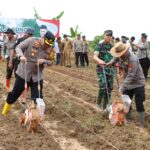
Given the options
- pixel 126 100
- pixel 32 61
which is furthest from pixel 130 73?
pixel 32 61

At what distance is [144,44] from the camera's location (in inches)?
573

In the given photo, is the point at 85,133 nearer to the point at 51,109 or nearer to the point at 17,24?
the point at 51,109

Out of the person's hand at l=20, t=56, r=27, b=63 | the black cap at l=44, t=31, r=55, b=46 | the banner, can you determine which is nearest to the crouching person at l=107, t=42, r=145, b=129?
the black cap at l=44, t=31, r=55, b=46

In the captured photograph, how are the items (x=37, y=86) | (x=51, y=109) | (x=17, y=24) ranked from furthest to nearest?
1. (x=17, y=24)
2. (x=51, y=109)
3. (x=37, y=86)

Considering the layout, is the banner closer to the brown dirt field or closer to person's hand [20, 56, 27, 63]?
the brown dirt field

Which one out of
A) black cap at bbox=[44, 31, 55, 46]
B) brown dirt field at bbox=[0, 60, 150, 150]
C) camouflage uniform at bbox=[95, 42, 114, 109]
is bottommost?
brown dirt field at bbox=[0, 60, 150, 150]

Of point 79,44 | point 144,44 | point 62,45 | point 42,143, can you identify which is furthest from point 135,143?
point 62,45

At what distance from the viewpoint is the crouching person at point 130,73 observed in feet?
24.1

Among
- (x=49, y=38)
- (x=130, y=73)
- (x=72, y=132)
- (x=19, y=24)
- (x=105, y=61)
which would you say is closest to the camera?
(x=49, y=38)

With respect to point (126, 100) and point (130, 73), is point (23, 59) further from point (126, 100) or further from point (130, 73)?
point (126, 100)

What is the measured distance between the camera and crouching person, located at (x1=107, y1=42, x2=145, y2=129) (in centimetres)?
735

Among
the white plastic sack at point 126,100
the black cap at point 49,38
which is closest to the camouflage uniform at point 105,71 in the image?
the white plastic sack at point 126,100

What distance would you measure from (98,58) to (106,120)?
4.24ft

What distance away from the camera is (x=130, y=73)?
24.3 ft
